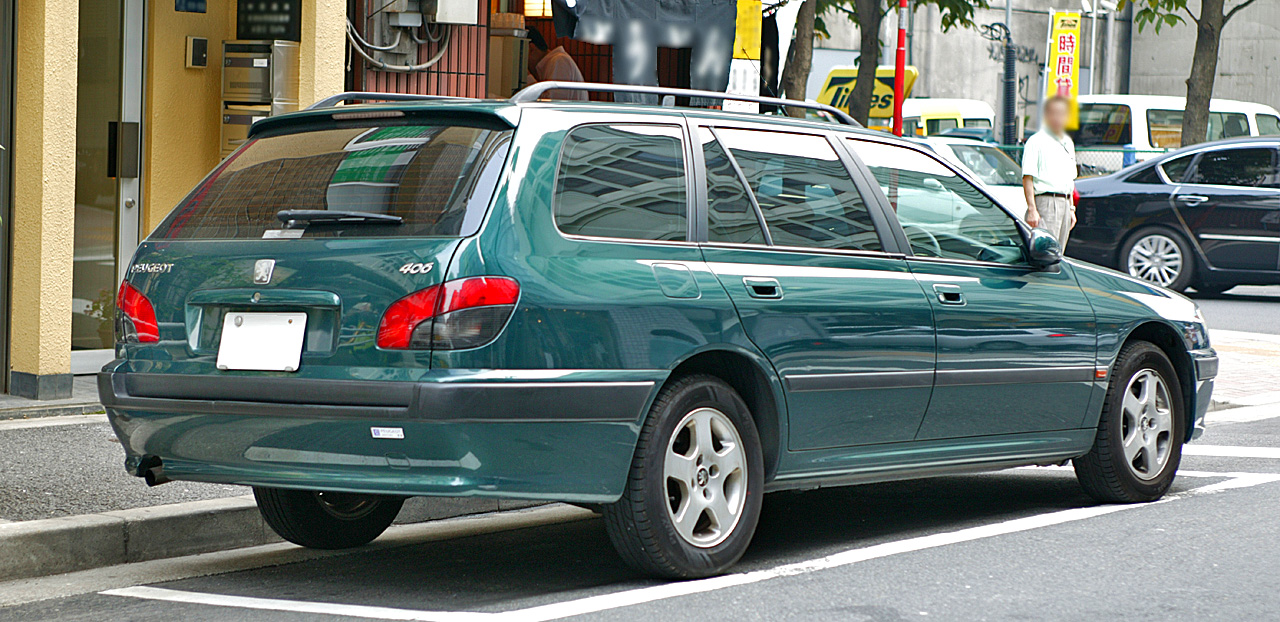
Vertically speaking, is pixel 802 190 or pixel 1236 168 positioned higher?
pixel 1236 168

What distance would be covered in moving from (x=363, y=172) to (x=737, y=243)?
1.20 metres

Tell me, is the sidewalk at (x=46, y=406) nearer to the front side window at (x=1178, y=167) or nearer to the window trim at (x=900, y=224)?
the window trim at (x=900, y=224)

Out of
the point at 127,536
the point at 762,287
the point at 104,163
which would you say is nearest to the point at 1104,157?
the point at 104,163

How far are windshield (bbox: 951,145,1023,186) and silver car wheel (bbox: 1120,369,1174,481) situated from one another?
1479cm

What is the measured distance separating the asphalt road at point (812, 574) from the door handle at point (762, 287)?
35.1 inches

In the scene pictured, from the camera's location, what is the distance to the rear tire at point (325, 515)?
5696 mm

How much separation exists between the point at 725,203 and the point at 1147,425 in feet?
8.17

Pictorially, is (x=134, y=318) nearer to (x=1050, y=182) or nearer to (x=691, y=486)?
(x=691, y=486)

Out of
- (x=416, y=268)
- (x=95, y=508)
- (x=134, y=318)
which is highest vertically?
(x=416, y=268)

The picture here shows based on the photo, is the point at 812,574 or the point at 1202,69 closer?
the point at 812,574

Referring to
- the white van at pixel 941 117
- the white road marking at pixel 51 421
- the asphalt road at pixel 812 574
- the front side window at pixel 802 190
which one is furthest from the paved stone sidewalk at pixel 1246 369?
the white van at pixel 941 117

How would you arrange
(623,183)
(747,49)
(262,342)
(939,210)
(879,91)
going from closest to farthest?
(262,342), (623,183), (939,210), (747,49), (879,91)

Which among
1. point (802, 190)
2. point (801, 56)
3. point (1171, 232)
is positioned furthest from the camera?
point (1171, 232)

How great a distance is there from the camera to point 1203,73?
2314 centimetres
